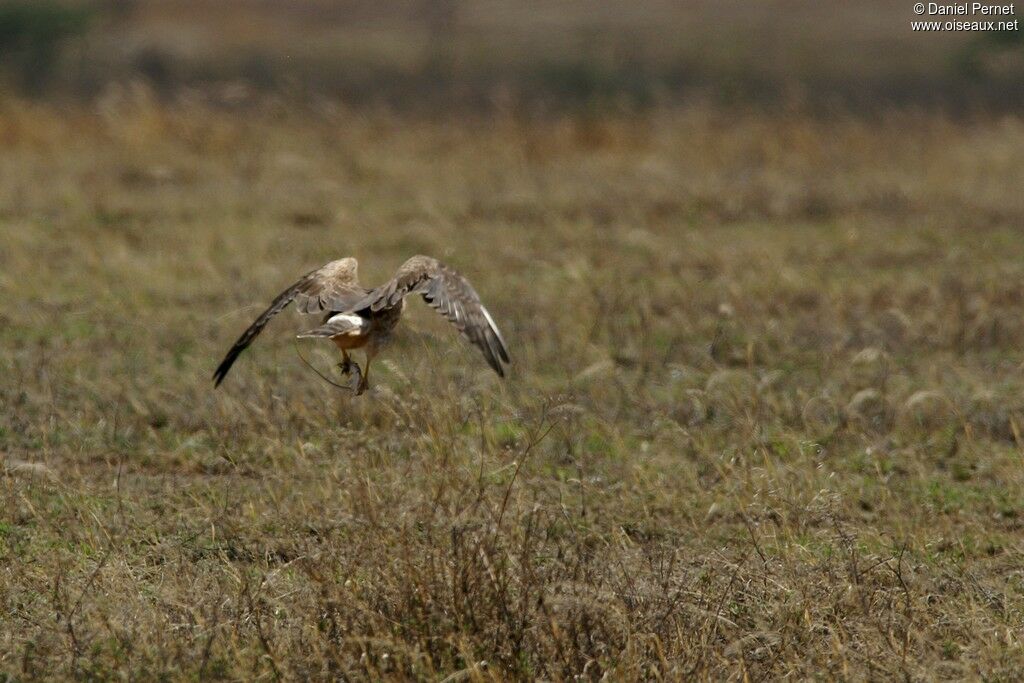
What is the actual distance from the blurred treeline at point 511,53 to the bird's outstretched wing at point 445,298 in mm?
9418

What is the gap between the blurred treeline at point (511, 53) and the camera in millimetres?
24234

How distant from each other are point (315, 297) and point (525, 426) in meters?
1.17

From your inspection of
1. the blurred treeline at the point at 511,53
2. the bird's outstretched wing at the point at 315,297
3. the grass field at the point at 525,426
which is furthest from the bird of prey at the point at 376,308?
the blurred treeline at the point at 511,53

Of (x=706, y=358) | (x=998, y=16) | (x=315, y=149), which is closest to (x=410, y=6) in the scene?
(x=998, y=16)

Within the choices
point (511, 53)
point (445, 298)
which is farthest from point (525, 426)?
point (511, 53)

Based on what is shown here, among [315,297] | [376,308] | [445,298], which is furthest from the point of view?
[315,297]

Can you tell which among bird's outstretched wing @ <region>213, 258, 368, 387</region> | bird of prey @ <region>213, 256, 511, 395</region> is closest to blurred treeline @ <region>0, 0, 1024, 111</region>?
bird's outstretched wing @ <region>213, 258, 368, 387</region>

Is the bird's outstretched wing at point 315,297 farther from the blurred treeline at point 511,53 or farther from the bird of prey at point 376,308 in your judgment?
the blurred treeline at point 511,53

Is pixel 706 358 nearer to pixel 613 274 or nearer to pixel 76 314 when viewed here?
pixel 613 274

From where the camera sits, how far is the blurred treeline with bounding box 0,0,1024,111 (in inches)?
954

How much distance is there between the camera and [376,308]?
5617 millimetres

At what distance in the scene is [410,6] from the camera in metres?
53.8

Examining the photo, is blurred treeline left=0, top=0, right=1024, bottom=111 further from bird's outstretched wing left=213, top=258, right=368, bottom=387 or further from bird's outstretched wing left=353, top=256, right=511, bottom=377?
bird's outstretched wing left=353, top=256, right=511, bottom=377

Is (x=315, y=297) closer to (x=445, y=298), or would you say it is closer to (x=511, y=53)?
(x=445, y=298)
